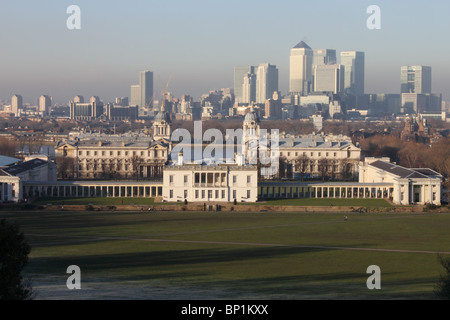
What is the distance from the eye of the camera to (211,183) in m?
60.1

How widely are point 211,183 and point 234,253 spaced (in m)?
24.8

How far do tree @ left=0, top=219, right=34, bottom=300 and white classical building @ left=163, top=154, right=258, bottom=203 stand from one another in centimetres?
3747

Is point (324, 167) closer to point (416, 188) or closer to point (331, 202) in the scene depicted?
point (416, 188)

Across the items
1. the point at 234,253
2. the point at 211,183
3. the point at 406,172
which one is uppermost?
the point at 406,172

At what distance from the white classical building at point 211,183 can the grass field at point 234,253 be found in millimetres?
7728

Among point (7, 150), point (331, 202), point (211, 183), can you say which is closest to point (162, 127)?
point (7, 150)

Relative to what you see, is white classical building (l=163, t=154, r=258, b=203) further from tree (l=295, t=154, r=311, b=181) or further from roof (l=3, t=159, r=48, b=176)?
tree (l=295, t=154, r=311, b=181)

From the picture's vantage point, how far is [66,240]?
38562 mm

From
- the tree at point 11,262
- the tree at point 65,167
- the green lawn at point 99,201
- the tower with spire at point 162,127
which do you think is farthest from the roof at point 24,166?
the tower with spire at point 162,127

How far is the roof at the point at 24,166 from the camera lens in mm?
59750

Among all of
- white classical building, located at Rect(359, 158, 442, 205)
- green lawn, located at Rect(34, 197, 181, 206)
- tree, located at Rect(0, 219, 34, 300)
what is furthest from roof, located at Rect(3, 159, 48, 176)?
tree, located at Rect(0, 219, 34, 300)
